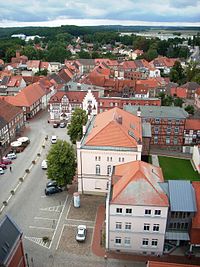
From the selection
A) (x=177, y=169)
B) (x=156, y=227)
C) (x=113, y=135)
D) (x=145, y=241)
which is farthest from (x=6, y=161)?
(x=156, y=227)

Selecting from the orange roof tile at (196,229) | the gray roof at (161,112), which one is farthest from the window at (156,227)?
the gray roof at (161,112)

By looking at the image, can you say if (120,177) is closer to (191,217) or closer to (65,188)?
(191,217)

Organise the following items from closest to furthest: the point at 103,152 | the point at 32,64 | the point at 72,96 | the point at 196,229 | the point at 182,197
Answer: the point at 196,229 → the point at 182,197 → the point at 103,152 → the point at 72,96 → the point at 32,64

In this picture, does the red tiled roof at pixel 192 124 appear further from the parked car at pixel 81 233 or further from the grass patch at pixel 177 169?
the parked car at pixel 81 233

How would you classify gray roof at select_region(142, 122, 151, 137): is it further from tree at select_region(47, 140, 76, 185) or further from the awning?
the awning

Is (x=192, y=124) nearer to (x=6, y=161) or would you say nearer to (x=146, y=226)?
(x=146, y=226)

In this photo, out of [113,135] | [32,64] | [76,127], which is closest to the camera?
[113,135]
